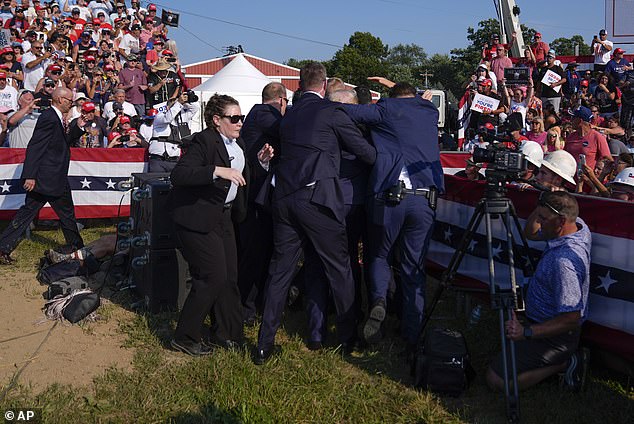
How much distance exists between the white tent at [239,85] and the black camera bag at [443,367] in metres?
18.7

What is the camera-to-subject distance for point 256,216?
5.91m

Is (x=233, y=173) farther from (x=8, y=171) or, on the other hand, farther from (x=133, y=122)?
(x=133, y=122)

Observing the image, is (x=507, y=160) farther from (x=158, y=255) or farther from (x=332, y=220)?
(x=158, y=255)

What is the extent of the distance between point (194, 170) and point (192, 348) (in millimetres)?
1392

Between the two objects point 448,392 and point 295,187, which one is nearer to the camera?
point 448,392

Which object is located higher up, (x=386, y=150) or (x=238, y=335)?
(x=386, y=150)

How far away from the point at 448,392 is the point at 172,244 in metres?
2.85

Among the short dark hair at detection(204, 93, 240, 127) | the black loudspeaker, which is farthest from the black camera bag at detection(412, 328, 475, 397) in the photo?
the black loudspeaker

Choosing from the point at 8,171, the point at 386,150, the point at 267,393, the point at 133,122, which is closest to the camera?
the point at 267,393

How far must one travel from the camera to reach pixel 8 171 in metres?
9.56

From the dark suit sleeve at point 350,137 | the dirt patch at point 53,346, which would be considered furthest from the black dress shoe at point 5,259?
the dark suit sleeve at point 350,137

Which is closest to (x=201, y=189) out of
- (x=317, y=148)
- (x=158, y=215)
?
(x=317, y=148)

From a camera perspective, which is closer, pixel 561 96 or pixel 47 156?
pixel 47 156

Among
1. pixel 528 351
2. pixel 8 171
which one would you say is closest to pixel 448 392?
pixel 528 351
